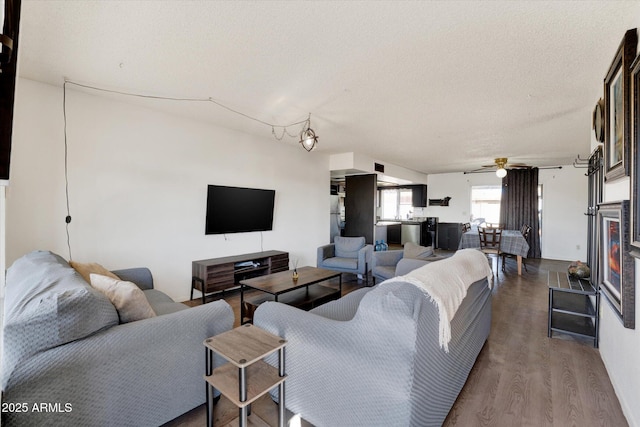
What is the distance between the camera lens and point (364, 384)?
55.7 inches

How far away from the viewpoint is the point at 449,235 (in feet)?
28.5

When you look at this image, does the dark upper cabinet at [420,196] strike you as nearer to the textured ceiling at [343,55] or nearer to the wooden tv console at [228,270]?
the textured ceiling at [343,55]

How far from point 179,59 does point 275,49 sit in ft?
2.67

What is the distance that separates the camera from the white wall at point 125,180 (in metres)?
2.76

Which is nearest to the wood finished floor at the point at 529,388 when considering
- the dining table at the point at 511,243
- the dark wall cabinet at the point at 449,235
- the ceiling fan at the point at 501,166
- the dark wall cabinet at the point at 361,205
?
the dining table at the point at 511,243

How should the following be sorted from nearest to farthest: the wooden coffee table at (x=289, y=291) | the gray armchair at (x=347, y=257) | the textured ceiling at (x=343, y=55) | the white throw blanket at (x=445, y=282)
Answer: the white throw blanket at (x=445, y=282) < the textured ceiling at (x=343, y=55) < the wooden coffee table at (x=289, y=291) < the gray armchair at (x=347, y=257)

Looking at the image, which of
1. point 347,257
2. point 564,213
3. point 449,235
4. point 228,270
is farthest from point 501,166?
point 228,270

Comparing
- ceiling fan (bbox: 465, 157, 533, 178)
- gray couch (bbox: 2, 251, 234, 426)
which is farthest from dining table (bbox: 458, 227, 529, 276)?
gray couch (bbox: 2, 251, 234, 426)

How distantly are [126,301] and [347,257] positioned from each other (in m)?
3.69

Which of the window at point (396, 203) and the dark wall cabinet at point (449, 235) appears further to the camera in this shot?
the window at point (396, 203)

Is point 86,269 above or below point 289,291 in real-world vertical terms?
above

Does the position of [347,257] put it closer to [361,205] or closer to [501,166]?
[361,205]

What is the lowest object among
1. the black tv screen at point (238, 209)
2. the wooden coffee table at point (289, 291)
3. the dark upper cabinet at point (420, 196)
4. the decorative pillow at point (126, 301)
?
the wooden coffee table at point (289, 291)

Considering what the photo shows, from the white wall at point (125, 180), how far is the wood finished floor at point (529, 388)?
142 cm
